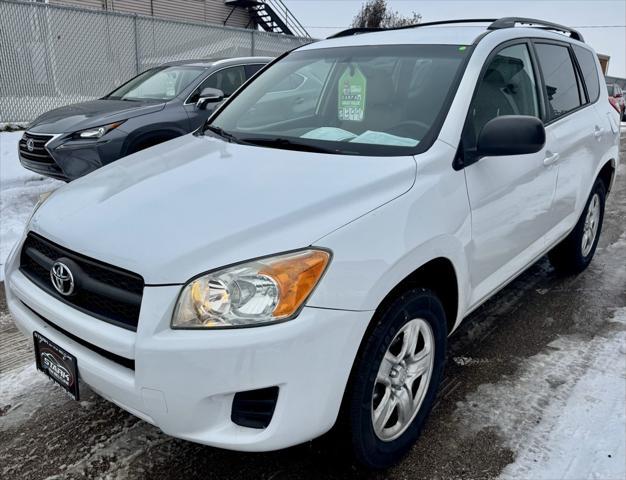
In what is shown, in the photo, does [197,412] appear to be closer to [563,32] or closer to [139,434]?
[139,434]

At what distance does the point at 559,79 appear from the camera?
3.68 meters

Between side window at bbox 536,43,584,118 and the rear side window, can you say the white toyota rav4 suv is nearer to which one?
side window at bbox 536,43,584,118

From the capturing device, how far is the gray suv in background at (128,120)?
596 centimetres

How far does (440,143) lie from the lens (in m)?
2.43

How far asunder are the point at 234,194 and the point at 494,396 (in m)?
1.65

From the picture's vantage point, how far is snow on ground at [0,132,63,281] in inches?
200

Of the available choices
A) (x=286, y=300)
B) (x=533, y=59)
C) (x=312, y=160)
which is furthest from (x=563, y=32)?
(x=286, y=300)

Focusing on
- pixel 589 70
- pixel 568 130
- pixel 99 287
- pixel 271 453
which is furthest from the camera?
pixel 589 70

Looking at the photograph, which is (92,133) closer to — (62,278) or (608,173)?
(62,278)

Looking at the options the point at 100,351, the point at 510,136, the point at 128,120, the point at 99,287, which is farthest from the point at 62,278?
the point at 128,120

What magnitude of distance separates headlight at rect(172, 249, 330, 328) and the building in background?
21030 mm

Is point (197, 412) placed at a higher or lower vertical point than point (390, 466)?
higher

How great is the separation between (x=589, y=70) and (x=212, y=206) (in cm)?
354

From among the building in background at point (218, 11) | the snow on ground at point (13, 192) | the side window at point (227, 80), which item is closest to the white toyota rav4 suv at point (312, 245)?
the snow on ground at point (13, 192)
